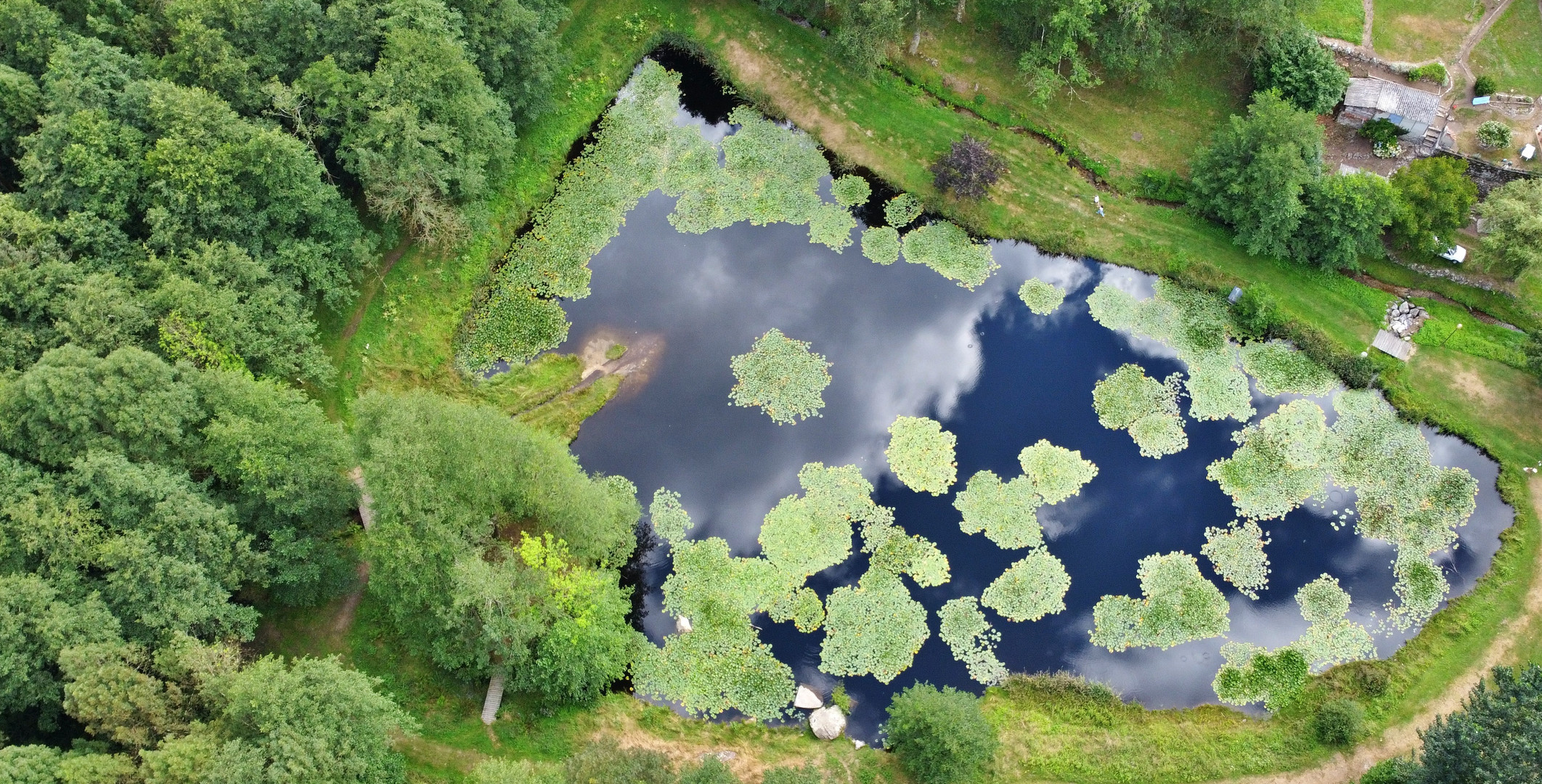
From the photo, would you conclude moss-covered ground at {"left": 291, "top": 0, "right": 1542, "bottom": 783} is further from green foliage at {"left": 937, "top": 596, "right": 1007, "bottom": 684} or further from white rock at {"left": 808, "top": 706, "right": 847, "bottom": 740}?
green foliage at {"left": 937, "top": 596, "right": 1007, "bottom": 684}

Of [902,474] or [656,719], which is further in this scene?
[902,474]

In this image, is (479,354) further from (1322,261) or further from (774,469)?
(1322,261)

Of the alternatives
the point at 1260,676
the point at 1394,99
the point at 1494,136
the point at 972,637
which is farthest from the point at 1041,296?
the point at 1494,136

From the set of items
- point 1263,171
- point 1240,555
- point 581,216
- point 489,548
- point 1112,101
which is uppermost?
point 1112,101

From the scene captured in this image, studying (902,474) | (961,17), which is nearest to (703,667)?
(902,474)

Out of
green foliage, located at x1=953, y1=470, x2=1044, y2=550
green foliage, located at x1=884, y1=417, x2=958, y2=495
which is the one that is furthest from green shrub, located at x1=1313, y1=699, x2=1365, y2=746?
green foliage, located at x1=884, y1=417, x2=958, y2=495

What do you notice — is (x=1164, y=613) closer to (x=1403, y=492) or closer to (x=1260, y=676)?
(x=1260, y=676)
